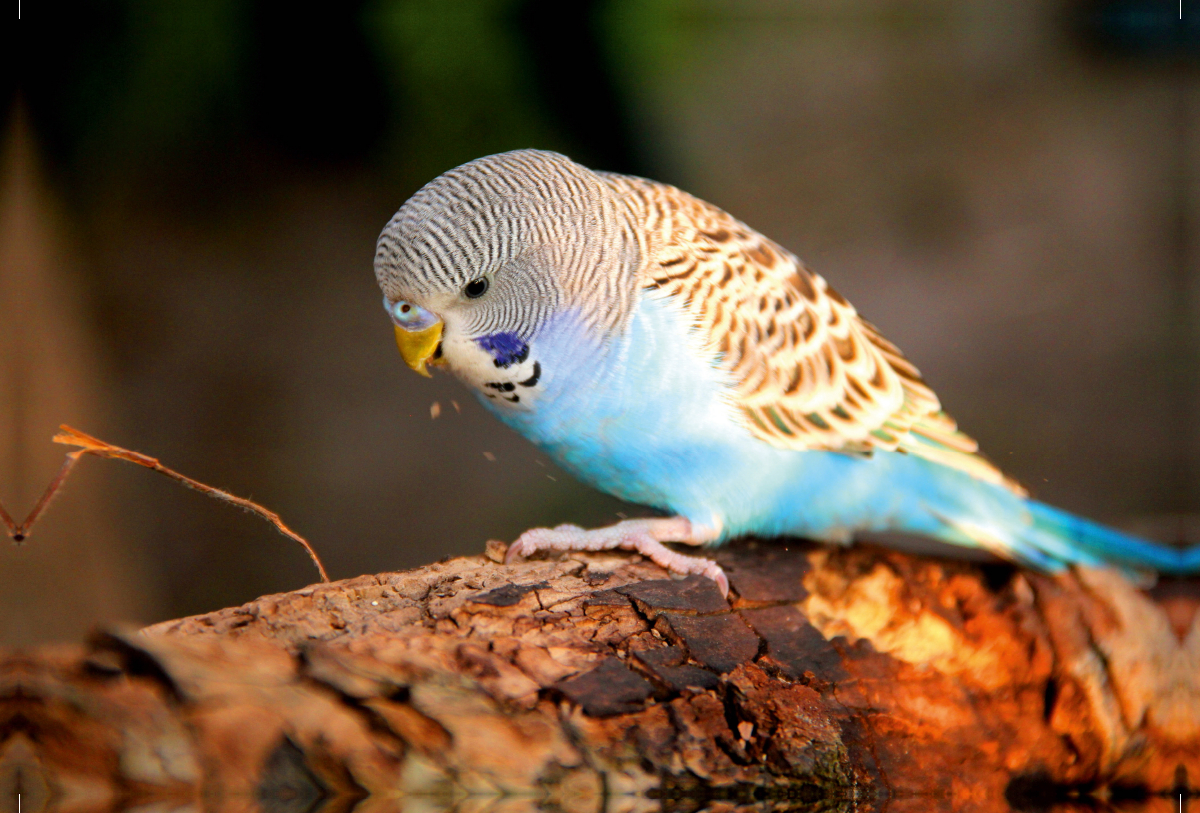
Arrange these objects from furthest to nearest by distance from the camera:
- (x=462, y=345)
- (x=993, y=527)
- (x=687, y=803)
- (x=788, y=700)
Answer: (x=993, y=527) → (x=462, y=345) → (x=788, y=700) → (x=687, y=803)

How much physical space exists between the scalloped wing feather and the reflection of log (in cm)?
37

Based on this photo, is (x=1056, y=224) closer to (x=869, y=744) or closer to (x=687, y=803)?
(x=869, y=744)

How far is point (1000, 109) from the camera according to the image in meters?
3.30

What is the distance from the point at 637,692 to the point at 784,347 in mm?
1148

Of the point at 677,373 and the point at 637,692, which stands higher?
the point at 677,373

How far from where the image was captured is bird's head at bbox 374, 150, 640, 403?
206 cm

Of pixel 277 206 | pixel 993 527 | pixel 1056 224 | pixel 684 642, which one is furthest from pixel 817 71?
pixel 684 642

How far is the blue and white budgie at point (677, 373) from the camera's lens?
83.4 inches

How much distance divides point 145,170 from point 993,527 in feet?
10.4

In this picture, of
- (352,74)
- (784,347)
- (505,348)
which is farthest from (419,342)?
(352,74)

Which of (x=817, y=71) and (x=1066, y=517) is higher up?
(x=817, y=71)

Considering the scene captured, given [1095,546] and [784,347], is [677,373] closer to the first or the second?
[784,347]

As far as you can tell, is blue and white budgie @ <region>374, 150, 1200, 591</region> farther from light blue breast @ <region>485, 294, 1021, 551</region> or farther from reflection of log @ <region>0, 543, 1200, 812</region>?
reflection of log @ <region>0, 543, 1200, 812</region>

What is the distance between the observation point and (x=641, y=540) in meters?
2.19
